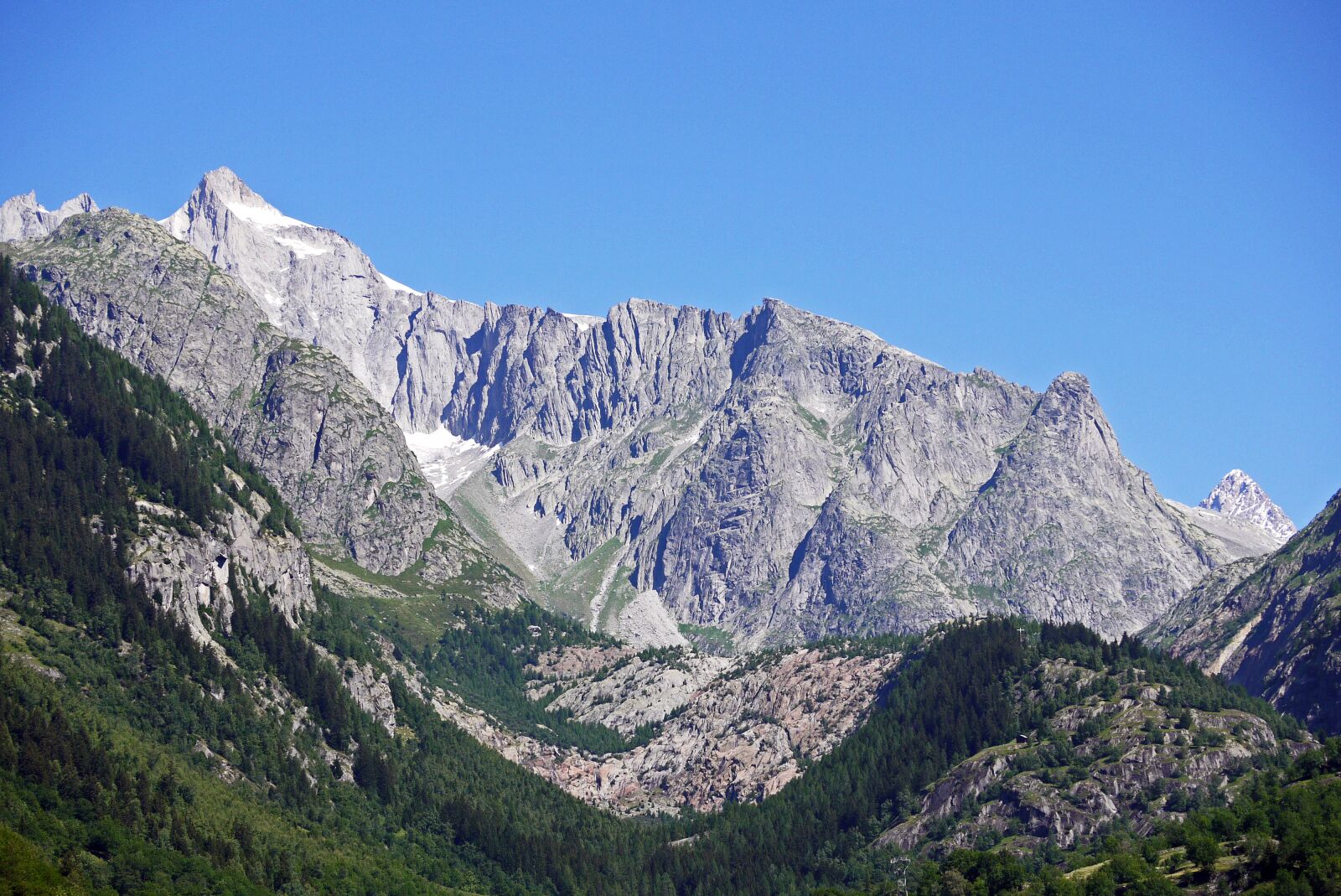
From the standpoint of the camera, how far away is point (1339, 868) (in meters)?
195

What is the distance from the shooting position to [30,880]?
619 feet

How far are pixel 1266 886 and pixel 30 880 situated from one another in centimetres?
14882

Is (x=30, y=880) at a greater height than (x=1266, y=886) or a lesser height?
lesser

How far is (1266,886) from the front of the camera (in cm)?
Answer: 19862

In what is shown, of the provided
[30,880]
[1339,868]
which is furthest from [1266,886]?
[30,880]

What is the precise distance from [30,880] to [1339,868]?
156 m

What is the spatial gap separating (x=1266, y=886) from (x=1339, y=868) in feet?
29.2

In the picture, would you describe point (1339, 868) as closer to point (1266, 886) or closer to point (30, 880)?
point (1266, 886)

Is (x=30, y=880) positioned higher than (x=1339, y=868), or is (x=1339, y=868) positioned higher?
(x=1339, y=868)
